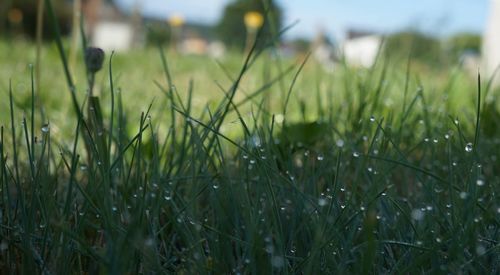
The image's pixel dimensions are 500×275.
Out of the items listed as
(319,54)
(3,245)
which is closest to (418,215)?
(3,245)

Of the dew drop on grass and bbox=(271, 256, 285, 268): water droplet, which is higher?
bbox=(271, 256, 285, 268): water droplet

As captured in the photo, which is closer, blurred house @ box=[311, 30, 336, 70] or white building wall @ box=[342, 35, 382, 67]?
white building wall @ box=[342, 35, 382, 67]

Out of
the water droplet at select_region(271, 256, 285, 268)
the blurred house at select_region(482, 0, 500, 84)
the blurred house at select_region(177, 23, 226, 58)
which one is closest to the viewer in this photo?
the water droplet at select_region(271, 256, 285, 268)

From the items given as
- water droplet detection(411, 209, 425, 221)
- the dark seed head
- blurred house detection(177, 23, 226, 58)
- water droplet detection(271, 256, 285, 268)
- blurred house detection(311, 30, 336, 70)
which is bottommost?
blurred house detection(177, 23, 226, 58)

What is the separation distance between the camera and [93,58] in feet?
3.26

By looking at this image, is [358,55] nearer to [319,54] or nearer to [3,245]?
[3,245]

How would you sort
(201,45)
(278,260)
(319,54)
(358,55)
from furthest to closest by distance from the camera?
(201,45) → (319,54) → (358,55) → (278,260)

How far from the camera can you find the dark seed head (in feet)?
3.26

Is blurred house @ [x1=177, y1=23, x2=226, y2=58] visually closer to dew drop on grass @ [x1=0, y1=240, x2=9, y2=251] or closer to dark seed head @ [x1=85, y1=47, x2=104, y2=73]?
dark seed head @ [x1=85, y1=47, x2=104, y2=73]

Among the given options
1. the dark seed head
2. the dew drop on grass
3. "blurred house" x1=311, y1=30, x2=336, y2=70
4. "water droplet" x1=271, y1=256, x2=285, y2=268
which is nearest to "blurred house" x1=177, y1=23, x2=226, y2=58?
"blurred house" x1=311, y1=30, x2=336, y2=70

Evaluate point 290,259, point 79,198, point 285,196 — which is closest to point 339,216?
point 290,259

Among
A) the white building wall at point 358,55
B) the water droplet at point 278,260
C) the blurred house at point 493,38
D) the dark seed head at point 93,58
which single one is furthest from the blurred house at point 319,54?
the blurred house at point 493,38

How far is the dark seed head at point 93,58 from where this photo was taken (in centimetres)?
99

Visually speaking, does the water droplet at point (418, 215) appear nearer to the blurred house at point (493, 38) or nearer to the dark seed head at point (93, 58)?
the dark seed head at point (93, 58)
